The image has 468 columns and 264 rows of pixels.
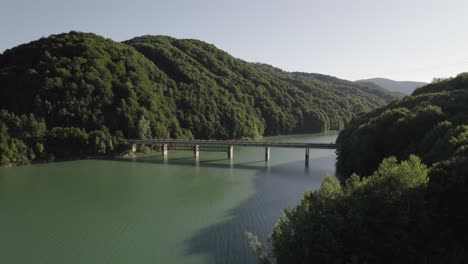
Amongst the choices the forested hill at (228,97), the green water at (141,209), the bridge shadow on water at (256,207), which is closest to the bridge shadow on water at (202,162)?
the bridge shadow on water at (256,207)

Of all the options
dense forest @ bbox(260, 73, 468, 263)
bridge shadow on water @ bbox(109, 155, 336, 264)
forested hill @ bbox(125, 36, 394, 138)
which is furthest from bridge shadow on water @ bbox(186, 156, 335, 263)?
forested hill @ bbox(125, 36, 394, 138)

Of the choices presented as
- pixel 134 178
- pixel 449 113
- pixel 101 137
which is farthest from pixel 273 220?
pixel 101 137

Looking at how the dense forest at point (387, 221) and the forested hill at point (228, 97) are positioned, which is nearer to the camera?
the dense forest at point (387, 221)

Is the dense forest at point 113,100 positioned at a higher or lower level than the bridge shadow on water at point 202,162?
higher

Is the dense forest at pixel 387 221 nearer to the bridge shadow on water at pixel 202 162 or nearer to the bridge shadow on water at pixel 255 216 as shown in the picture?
the bridge shadow on water at pixel 255 216

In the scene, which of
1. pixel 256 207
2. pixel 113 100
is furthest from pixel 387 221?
pixel 113 100

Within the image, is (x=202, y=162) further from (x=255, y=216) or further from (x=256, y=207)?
(x=255, y=216)
